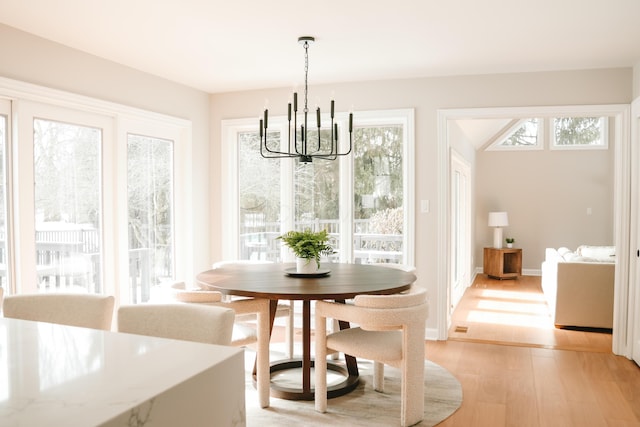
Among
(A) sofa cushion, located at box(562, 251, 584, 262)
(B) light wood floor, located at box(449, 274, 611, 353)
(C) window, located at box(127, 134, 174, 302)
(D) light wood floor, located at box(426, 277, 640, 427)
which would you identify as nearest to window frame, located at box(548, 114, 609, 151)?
(B) light wood floor, located at box(449, 274, 611, 353)

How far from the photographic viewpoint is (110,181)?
13.7ft

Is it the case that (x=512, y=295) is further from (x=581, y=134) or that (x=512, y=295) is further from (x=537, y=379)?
(x=537, y=379)

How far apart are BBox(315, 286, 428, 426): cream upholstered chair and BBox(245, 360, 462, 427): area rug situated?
16 cm

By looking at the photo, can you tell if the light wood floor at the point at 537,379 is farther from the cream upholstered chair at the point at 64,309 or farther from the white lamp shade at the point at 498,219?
the white lamp shade at the point at 498,219

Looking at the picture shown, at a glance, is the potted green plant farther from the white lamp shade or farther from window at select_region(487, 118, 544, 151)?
window at select_region(487, 118, 544, 151)

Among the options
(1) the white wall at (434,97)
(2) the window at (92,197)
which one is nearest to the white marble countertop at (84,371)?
(2) the window at (92,197)

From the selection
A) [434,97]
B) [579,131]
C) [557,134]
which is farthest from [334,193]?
[579,131]

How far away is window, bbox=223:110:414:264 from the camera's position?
4922 millimetres

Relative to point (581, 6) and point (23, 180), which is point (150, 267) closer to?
point (23, 180)

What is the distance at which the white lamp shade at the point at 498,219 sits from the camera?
339 inches

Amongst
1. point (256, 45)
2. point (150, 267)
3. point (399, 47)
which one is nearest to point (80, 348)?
point (256, 45)

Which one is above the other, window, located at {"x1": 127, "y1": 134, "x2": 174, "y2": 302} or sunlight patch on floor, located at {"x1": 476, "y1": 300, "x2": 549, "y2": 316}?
window, located at {"x1": 127, "y1": 134, "x2": 174, "y2": 302}

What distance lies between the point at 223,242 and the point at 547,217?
19.2 ft

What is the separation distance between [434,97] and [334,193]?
1.28m
